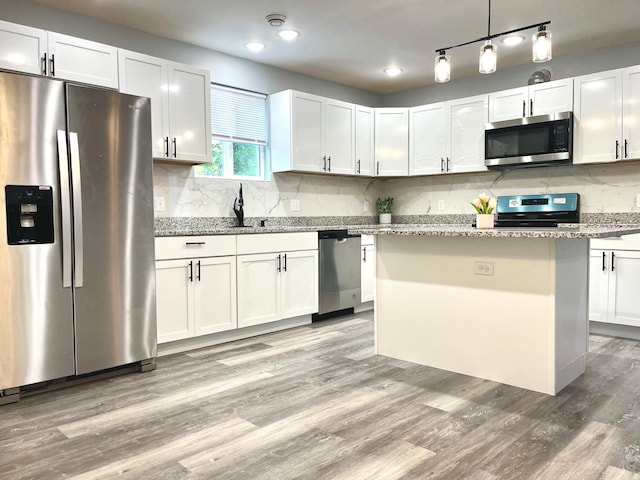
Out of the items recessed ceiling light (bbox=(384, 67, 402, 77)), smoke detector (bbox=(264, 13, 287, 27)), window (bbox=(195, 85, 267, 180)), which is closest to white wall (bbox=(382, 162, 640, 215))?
recessed ceiling light (bbox=(384, 67, 402, 77))

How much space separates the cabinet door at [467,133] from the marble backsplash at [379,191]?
0.31 meters

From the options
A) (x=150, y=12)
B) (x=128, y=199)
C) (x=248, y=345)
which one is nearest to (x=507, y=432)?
(x=248, y=345)

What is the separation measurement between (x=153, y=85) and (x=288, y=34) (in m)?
1.14

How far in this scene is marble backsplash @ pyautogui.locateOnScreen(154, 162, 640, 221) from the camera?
13.6 feet

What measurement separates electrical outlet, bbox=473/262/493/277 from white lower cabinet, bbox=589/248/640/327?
1.73m

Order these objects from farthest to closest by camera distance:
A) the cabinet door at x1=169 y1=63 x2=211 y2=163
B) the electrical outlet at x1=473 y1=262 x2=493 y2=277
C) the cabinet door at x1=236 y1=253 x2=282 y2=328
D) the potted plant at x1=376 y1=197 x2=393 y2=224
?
1. the potted plant at x1=376 y1=197 x2=393 y2=224
2. the cabinet door at x1=236 y1=253 x2=282 y2=328
3. the cabinet door at x1=169 y1=63 x2=211 y2=163
4. the electrical outlet at x1=473 y1=262 x2=493 y2=277

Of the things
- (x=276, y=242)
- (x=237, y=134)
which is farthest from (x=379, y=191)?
(x=276, y=242)

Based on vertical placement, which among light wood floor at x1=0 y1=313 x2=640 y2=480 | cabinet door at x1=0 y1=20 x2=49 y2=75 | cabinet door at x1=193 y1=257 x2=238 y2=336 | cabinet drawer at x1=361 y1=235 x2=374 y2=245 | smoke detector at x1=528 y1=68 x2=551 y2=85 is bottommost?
light wood floor at x1=0 y1=313 x2=640 y2=480

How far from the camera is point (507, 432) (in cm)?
214

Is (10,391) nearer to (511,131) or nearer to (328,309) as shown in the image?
(328,309)

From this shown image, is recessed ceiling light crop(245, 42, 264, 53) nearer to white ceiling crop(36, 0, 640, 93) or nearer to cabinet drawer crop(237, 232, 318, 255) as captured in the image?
white ceiling crop(36, 0, 640, 93)

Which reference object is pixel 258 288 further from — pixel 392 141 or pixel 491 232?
pixel 392 141

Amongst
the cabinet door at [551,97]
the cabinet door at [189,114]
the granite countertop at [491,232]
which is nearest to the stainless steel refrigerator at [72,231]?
the granite countertop at [491,232]

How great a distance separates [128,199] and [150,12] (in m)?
1.49
